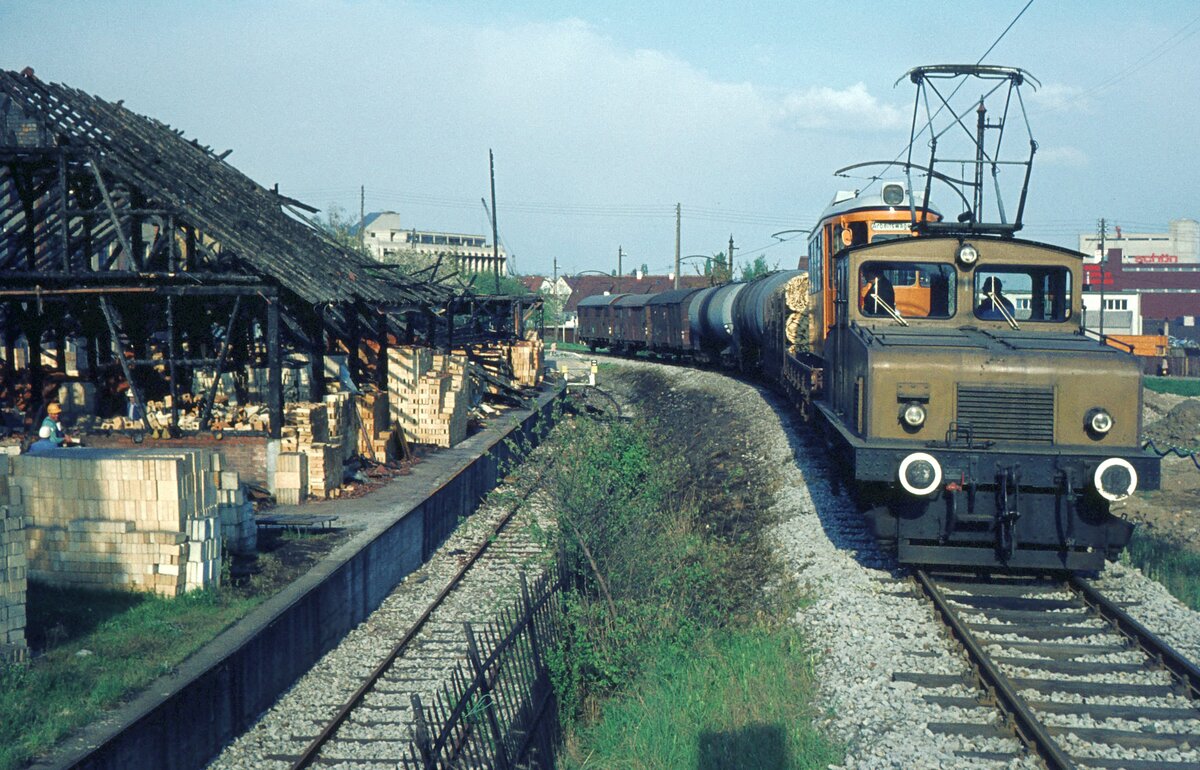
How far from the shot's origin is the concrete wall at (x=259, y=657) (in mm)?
7059

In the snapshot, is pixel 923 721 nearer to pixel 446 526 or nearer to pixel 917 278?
pixel 917 278

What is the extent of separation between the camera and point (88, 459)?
1016cm

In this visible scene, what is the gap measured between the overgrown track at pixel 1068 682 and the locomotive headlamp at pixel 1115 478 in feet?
3.32

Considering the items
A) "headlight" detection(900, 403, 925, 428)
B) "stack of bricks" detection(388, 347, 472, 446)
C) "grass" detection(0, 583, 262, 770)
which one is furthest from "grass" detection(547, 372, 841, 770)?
"stack of bricks" detection(388, 347, 472, 446)

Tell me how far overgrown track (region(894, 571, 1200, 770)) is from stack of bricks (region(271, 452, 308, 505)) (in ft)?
30.3

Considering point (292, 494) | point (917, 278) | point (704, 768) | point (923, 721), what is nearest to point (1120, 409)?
point (917, 278)

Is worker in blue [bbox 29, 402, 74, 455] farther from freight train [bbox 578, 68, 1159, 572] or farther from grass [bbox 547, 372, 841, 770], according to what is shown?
freight train [bbox 578, 68, 1159, 572]

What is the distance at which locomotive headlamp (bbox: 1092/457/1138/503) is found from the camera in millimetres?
8617

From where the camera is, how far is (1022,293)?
1078 centimetres

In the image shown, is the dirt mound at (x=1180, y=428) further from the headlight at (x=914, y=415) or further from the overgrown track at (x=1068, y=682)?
the headlight at (x=914, y=415)

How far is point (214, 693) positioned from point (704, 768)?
386 centimetres

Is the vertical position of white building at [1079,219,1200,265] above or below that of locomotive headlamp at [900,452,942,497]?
above

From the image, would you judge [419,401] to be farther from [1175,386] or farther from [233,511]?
[1175,386]

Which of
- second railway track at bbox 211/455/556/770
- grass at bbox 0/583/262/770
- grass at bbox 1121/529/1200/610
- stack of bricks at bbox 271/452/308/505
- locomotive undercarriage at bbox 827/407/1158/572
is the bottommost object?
second railway track at bbox 211/455/556/770
